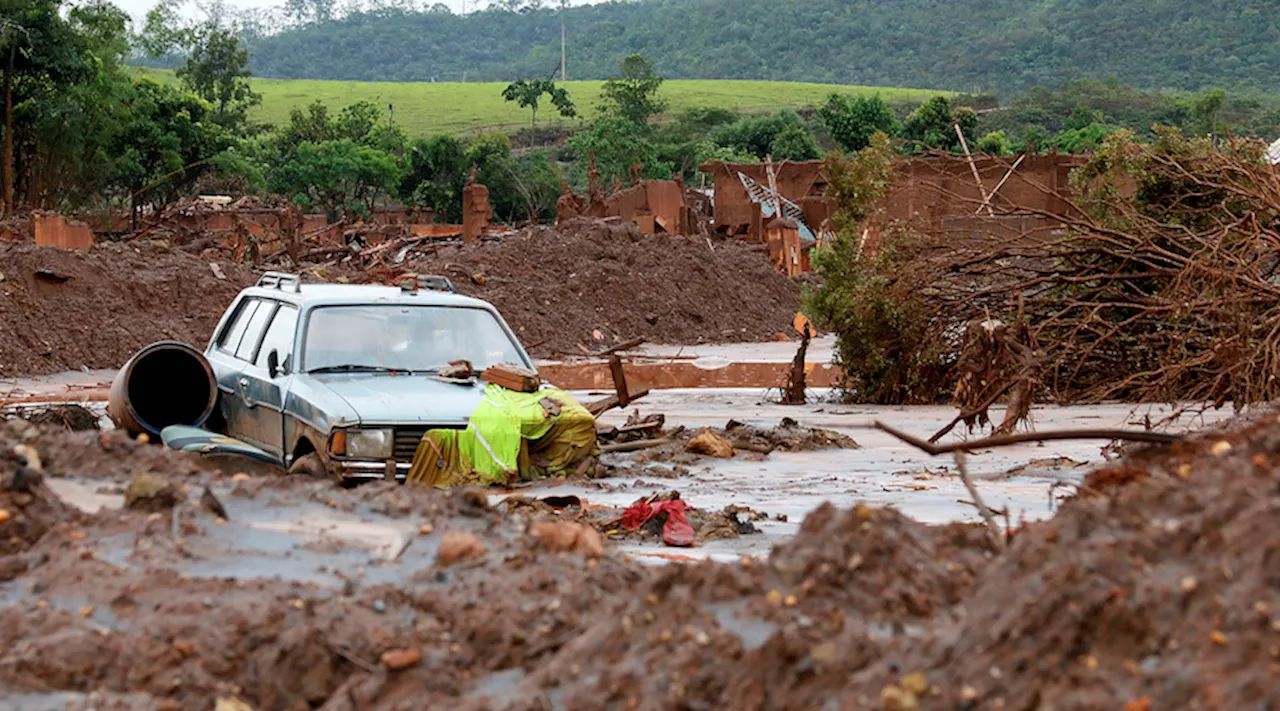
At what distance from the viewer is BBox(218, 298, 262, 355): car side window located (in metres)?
11.1

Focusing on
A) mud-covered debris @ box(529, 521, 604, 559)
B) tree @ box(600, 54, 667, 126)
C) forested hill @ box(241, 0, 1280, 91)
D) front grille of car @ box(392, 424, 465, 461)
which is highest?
forested hill @ box(241, 0, 1280, 91)

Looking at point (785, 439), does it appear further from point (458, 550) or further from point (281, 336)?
point (458, 550)

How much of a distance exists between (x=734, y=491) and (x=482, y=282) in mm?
17126

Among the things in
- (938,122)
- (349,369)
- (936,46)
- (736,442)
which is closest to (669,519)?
(349,369)

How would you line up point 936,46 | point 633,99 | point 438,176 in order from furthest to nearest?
point 936,46, point 633,99, point 438,176

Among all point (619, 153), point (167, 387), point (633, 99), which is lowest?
point (167, 387)

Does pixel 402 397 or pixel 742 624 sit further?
pixel 402 397

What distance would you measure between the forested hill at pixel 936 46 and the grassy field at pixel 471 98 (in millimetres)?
25628

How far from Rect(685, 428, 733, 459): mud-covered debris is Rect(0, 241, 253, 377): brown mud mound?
512 inches

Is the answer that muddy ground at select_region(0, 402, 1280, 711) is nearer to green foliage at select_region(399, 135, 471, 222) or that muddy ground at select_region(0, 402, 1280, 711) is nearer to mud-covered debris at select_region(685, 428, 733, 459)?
mud-covered debris at select_region(685, 428, 733, 459)

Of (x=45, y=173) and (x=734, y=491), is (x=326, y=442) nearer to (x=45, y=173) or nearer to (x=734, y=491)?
(x=734, y=491)

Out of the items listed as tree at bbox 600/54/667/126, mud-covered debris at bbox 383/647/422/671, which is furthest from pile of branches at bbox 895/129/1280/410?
tree at bbox 600/54/667/126

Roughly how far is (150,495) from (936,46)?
563 ft

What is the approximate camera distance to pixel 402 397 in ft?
30.0
